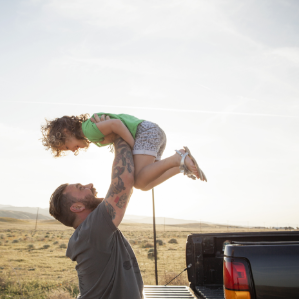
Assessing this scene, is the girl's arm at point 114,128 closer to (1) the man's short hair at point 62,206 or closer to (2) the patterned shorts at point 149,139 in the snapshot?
(2) the patterned shorts at point 149,139

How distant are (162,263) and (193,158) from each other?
17.4 m

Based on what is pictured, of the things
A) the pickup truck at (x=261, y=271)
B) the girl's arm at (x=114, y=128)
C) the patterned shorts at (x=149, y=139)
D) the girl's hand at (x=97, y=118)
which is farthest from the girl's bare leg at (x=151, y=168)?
the pickup truck at (x=261, y=271)

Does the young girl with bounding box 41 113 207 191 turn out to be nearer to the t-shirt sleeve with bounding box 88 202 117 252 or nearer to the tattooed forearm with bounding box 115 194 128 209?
the tattooed forearm with bounding box 115 194 128 209

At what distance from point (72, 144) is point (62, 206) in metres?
1.29

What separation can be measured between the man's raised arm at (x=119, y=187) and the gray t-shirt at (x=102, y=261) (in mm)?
61

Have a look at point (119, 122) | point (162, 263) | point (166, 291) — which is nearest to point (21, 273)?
point (162, 263)

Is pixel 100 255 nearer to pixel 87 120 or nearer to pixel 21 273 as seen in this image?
pixel 87 120

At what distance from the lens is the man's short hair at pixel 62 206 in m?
3.07

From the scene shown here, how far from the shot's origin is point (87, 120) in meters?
4.05

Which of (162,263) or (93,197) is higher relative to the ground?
(93,197)

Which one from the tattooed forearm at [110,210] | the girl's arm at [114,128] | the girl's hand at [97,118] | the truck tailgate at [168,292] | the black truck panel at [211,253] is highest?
the girl's hand at [97,118]

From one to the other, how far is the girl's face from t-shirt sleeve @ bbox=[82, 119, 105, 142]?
0.29 meters

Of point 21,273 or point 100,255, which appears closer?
point 100,255

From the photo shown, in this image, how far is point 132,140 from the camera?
395cm
